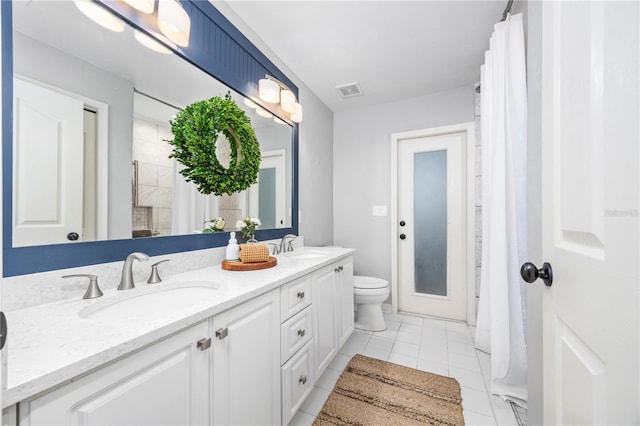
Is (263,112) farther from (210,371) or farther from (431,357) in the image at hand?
(431,357)

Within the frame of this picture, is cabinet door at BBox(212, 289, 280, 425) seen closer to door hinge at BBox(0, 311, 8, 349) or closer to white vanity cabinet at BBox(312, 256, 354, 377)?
white vanity cabinet at BBox(312, 256, 354, 377)

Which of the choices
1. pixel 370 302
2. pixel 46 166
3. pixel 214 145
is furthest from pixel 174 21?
pixel 370 302

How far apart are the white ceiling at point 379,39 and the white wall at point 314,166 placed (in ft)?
0.54

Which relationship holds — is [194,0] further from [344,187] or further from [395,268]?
[395,268]

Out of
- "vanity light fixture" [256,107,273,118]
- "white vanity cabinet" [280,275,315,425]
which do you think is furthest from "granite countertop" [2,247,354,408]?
"vanity light fixture" [256,107,273,118]

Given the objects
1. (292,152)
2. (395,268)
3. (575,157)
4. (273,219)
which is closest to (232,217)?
(273,219)

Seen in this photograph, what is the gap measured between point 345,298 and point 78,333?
1.68 meters

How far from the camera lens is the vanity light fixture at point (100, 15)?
107cm

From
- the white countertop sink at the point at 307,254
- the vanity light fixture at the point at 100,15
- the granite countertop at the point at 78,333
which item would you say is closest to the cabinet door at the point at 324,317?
the white countertop sink at the point at 307,254

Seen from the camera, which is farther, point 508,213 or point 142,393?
point 508,213

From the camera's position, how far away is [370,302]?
2545mm

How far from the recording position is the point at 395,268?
302cm

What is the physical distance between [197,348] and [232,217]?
39.0 inches

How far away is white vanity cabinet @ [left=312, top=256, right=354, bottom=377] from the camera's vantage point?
1666mm
